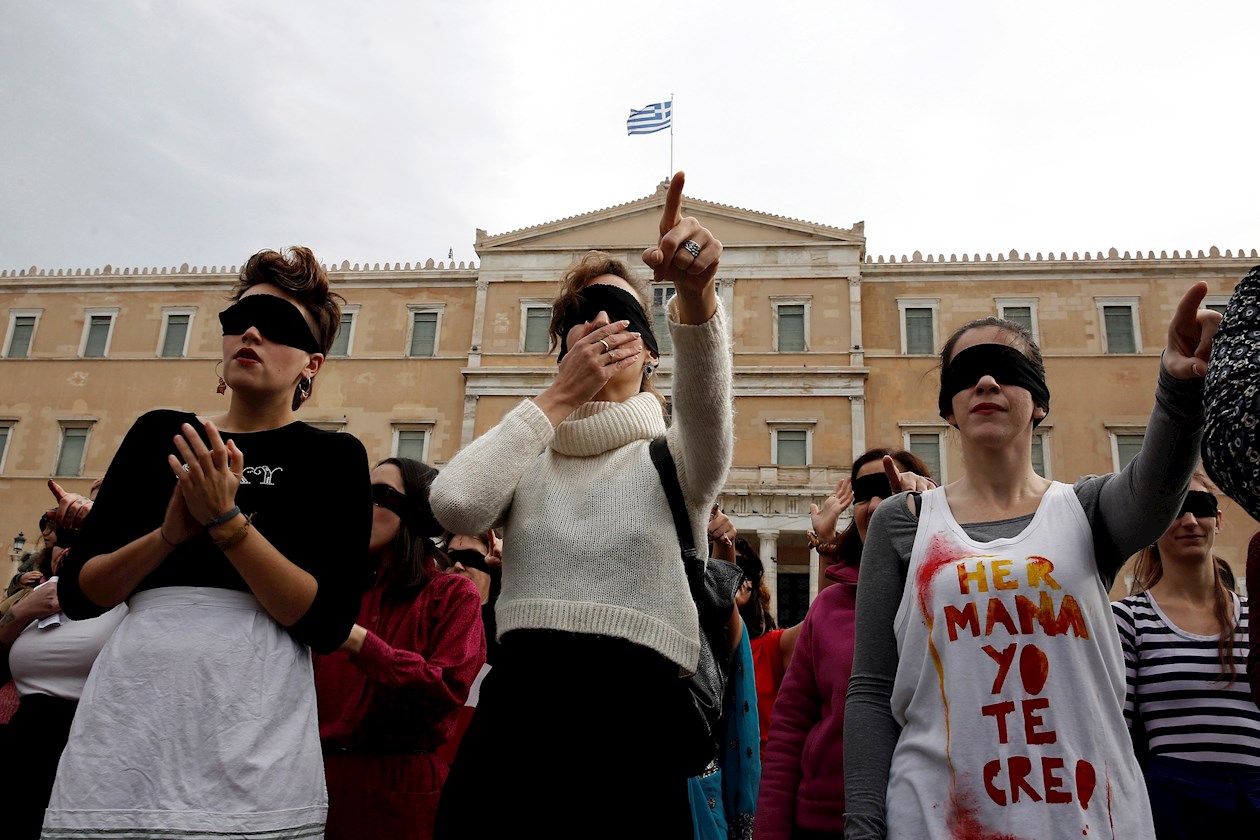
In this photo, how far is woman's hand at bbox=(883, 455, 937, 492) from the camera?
2.78m

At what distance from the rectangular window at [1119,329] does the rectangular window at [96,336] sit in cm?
2817

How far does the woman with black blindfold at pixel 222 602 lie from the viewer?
74.2 inches

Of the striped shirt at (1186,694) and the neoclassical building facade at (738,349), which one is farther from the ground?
the neoclassical building facade at (738,349)

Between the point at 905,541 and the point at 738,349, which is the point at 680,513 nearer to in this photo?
the point at 905,541

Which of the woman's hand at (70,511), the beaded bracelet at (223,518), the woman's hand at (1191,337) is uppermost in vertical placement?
the woman's hand at (1191,337)

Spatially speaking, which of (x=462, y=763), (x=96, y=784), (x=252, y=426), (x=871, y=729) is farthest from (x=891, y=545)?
(x=96, y=784)

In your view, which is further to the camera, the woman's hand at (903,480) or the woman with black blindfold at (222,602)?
the woman's hand at (903,480)

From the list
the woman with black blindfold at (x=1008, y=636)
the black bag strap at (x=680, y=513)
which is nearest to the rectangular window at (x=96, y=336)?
the black bag strap at (x=680, y=513)

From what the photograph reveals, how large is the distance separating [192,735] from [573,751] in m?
0.79

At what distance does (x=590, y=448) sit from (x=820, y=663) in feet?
4.10

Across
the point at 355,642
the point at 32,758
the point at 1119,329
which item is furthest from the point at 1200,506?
the point at 1119,329

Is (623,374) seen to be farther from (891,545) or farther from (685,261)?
(891,545)

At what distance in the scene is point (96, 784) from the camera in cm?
187

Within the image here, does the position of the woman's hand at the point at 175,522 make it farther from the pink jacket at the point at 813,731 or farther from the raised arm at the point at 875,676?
the pink jacket at the point at 813,731
